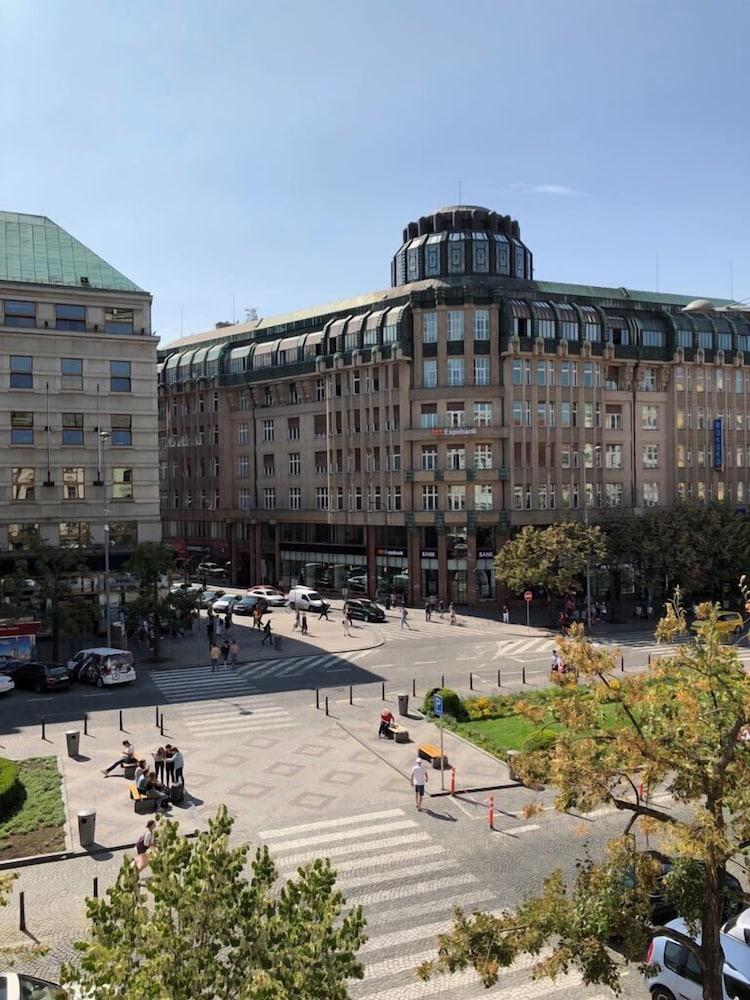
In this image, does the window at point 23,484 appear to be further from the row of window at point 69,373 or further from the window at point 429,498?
the window at point 429,498

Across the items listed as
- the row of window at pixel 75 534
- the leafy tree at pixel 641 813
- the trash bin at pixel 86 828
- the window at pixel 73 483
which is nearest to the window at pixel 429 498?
the row of window at pixel 75 534

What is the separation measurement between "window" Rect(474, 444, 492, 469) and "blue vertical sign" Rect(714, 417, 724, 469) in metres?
21.2

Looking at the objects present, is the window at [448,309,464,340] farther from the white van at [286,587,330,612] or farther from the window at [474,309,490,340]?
the white van at [286,587,330,612]

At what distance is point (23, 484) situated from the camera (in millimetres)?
50969

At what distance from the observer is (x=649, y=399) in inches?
2768

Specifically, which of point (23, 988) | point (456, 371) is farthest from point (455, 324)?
point (23, 988)

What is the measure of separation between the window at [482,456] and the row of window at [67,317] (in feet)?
86.7

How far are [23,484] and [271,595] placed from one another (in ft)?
76.6

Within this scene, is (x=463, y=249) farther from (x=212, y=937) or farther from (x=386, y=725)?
(x=212, y=937)

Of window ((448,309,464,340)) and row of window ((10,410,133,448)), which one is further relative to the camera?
window ((448,309,464,340))

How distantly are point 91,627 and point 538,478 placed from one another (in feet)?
112

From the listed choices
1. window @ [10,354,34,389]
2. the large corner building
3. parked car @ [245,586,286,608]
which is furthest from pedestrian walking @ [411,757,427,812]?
parked car @ [245,586,286,608]

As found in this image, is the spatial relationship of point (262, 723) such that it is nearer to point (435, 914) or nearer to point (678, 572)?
point (435, 914)

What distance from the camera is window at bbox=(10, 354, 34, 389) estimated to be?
50.7 metres
